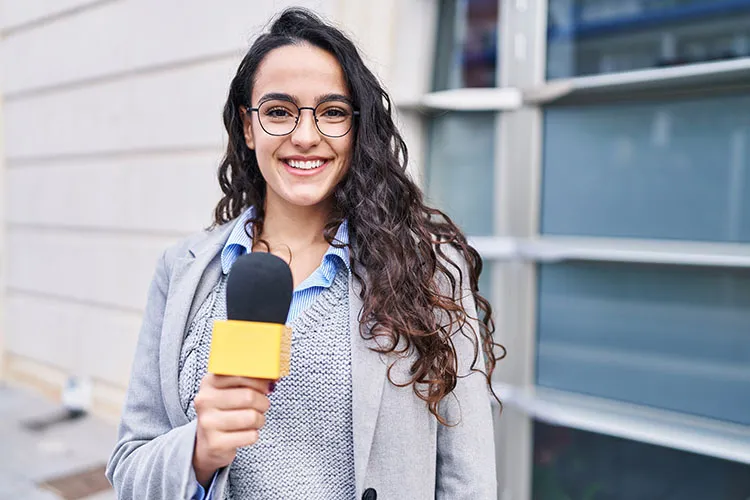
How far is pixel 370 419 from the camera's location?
136 centimetres

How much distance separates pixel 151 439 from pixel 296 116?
0.79 metres

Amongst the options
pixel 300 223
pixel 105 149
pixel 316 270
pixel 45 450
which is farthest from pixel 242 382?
pixel 105 149

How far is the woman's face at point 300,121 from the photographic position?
1.45 meters

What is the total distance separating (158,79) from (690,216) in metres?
3.15

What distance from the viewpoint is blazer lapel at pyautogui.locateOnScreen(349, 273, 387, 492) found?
1363 mm

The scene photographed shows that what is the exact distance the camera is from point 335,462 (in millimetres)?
1425

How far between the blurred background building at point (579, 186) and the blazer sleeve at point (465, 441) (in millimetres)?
1519

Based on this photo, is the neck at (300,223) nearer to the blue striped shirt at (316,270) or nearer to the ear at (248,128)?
the blue striped shirt at (316,270)

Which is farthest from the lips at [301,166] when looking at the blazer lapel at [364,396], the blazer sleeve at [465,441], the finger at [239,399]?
the finger at [239,399]

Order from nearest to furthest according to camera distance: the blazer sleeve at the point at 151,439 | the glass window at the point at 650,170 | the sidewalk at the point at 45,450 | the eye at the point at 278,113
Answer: the blazer sleeve at the point at 151,439
the eye at the point at 278,113
the glass window at the point at 650,170
the sidewalk at the point at 45,450

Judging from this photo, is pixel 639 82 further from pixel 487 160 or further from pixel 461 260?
pixel 461 260

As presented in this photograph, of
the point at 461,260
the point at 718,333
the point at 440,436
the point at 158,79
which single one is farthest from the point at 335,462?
the point at 158,79

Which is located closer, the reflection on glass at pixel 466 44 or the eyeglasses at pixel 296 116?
the eyeglasses at pixel 296 116

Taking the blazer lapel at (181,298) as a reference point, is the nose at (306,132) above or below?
above
